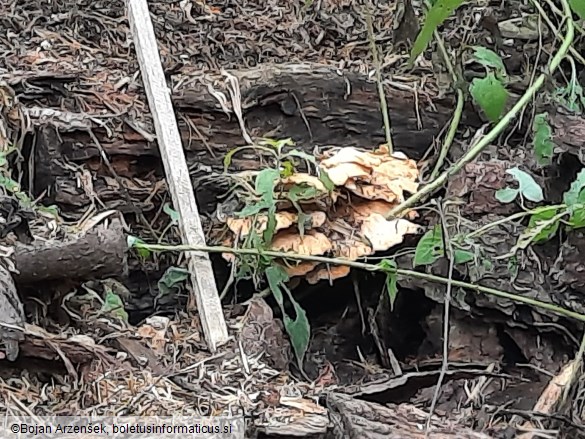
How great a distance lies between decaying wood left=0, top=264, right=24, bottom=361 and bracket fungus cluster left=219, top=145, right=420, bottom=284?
594 millimetres

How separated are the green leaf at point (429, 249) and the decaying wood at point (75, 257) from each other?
2.30ft

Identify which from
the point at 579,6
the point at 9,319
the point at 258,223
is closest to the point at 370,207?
the point at 258,223

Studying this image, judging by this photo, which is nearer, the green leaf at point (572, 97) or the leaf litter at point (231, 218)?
the leaf litter at point (231, 218)

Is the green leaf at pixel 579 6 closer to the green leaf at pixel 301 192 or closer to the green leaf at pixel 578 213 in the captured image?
the green leaf at pixel 578 213

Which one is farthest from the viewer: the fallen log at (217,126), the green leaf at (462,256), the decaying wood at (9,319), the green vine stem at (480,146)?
the fallen log at (217,126)

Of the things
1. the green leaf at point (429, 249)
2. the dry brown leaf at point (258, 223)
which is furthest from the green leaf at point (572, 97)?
the dry brown leaf at point (258, 223)

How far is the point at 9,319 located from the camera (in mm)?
1682

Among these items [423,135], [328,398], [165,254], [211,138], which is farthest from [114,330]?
[423,135]

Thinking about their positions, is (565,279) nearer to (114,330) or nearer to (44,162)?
(114,330)

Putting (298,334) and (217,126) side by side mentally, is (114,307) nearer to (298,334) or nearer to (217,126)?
(298,334)

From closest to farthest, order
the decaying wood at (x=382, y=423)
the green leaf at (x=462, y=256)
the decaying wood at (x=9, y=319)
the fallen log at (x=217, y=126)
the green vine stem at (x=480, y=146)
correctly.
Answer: the decaying wood at (x=382, y=423), the decaying wood at (x=9, y=319), the green leaf at (x=462, y=256), the green vine stem at (x=480, y=146), the fallen log at (x=217, y=126)

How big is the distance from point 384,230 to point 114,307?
71 centimetres

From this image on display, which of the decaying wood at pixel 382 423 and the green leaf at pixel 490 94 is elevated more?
the green leaf at pixel 490 94

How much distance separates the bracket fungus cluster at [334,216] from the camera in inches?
85.1
